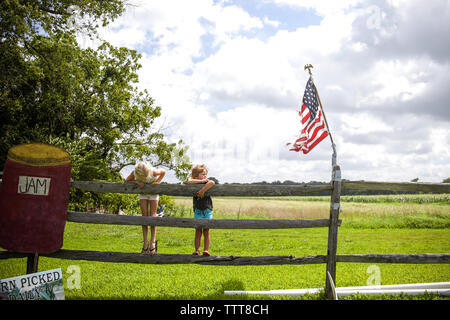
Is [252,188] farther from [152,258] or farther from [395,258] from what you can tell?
[395,258]

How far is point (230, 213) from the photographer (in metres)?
22.1

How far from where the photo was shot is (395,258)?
467 cm

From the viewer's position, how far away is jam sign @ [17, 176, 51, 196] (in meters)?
4.07

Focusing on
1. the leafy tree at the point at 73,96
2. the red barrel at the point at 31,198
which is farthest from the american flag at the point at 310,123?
the leafy tree at the point at 73,96

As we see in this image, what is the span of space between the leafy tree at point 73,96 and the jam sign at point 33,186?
9755mm

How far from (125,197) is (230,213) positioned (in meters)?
7.14

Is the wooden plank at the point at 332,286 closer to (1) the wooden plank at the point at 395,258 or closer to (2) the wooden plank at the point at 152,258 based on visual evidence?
(1) the wooden plank at the point at 395,258

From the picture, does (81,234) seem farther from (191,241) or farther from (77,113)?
(77,113)

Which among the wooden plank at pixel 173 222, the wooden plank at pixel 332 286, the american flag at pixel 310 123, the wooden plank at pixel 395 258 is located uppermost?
the american flag at pixel 310 123

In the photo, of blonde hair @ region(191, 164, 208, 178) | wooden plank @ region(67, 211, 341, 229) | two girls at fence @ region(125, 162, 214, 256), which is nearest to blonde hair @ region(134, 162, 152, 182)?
two girls at fence @ region(125, 162, 214, 256)

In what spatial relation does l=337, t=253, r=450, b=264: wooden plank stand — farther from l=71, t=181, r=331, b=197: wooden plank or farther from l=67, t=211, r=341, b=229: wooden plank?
l=71, t=181, r=331, b=197: wooden plank

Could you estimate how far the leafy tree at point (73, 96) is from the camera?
13.2m

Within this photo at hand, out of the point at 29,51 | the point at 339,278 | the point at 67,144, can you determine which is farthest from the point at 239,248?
the point at 29,51
